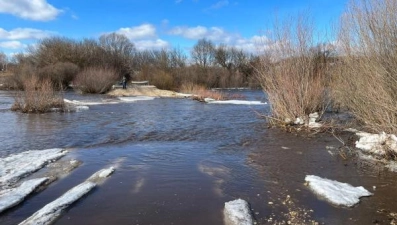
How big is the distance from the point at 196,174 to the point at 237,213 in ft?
8.39

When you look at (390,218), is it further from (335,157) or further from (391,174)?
(335,157)

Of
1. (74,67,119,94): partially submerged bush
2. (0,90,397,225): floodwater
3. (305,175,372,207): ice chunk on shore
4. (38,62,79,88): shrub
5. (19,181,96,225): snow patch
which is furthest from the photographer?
(38,62,79,88): shrub

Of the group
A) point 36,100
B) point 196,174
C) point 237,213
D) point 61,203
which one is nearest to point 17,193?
point 61,203

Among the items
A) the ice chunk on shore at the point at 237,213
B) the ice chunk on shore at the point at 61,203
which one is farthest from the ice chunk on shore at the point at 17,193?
the ice chunk on shore at the point at 237,213

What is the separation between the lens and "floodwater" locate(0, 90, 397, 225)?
581 centimetres

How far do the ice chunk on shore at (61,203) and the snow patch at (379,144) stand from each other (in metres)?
6.96

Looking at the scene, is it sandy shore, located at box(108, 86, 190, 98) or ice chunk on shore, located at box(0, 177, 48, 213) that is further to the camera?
sandy shore, located at box(108, 86, 190, 98)

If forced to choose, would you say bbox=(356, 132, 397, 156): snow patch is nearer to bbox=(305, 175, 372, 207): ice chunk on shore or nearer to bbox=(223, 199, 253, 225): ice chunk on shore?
bbox=(305, 175, 372, 207): ice chunk on shore

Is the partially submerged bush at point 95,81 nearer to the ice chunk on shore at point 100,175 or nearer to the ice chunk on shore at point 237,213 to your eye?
the ice chunk on shore at point 100,175

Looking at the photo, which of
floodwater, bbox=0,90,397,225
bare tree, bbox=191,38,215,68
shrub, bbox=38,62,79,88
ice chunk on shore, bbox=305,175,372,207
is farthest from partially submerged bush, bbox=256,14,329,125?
bare tree, bbox=191,38,215,68

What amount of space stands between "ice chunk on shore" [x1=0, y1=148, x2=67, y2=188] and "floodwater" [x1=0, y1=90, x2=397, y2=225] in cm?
62

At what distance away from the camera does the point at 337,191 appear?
6.90 meters

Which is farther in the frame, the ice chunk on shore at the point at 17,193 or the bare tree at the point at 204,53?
the bare tree at the point at 204,53

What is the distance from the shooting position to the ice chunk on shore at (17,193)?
19.8 feet
